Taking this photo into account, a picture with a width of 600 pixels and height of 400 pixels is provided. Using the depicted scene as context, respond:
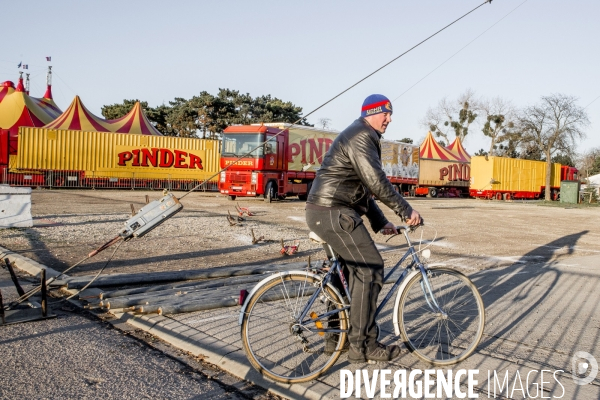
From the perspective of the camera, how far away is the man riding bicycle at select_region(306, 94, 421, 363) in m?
3.96

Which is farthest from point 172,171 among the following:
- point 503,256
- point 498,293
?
point 498,293

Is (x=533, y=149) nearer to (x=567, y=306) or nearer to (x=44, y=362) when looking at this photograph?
(x=567, y=306)

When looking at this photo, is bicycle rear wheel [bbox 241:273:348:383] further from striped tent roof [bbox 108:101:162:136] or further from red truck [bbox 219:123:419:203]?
striped tent roof [bbox 108:101:162:136]

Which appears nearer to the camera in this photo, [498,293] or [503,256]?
[498,293]

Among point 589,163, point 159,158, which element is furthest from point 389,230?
point 589,163

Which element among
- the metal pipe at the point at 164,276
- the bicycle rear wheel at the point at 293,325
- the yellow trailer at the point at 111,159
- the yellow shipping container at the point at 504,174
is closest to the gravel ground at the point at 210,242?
the metal pipe at the point at 164,276

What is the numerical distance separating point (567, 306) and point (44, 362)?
5492 millimetres

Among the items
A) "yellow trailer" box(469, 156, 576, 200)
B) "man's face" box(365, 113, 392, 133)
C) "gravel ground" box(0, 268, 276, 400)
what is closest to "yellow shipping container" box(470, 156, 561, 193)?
"yellow trailer" box(469, 156, 576, 200)

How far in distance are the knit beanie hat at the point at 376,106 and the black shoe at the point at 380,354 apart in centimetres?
172

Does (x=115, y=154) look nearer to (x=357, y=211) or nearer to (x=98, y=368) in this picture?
(x=98, y=368)

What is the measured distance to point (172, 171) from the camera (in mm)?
37969

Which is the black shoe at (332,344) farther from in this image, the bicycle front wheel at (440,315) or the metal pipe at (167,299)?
the metal pipe at (167,299)

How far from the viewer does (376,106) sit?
4188 millimetres

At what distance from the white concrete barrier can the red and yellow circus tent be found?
90.6ft
